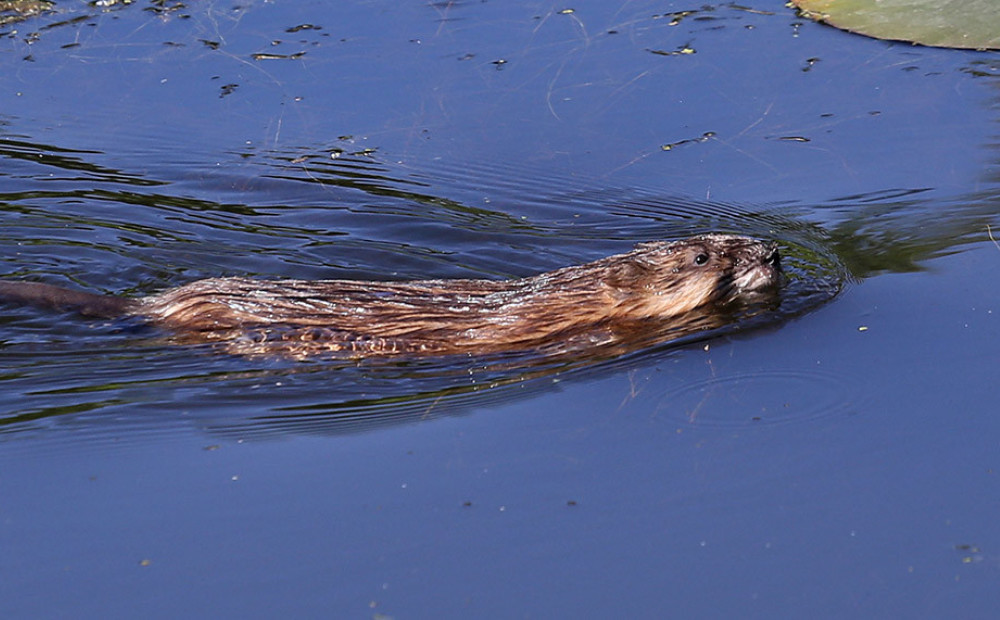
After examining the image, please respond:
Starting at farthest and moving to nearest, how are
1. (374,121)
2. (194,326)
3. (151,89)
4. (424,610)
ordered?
(151,89) < (374,121) < (194,326) < (424,610)

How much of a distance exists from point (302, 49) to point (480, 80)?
4.04ft

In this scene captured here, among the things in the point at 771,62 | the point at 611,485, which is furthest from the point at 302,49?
the point at 611,485

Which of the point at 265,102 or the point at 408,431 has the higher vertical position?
the point at 265,102

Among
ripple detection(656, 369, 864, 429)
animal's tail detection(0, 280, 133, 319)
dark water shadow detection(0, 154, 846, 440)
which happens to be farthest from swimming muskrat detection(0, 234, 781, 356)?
ripple detection(656, 369, 864, 429)

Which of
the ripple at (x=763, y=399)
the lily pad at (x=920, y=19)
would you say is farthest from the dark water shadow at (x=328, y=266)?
the lily pad at (x=920, y=19)

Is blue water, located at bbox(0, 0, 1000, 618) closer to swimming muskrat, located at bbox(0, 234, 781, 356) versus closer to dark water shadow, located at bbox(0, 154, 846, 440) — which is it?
dark water shadow, located at bbox(0, 154, 846, 440)

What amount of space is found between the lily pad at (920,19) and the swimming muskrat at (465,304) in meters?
2.68

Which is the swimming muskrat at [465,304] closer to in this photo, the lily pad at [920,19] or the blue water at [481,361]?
the blue water at [481,361]

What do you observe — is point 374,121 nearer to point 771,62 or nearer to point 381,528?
point 771,62

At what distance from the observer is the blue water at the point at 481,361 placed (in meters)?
3.53

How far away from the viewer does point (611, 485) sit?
3885 mm

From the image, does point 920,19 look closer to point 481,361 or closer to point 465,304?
point 465,304

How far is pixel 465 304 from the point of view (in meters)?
5.23

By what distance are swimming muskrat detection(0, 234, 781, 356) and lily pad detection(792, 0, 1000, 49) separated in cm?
268
